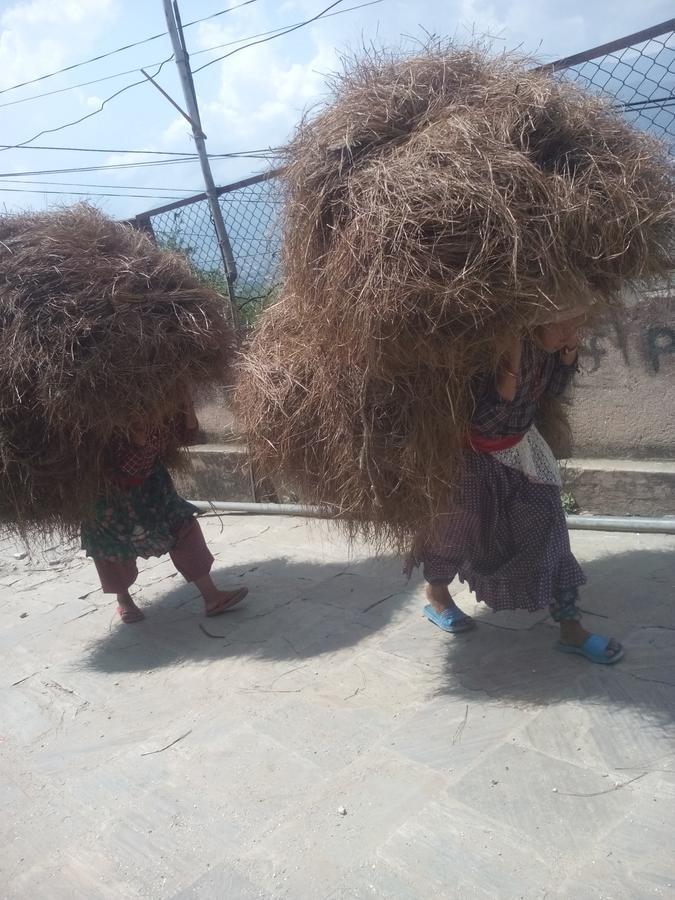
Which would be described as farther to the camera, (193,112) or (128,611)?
(193,112)

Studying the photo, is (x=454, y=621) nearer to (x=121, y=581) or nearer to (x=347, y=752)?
(x=347, y=752)

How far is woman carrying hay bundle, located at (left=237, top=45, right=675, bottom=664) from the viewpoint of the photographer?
1.99 meters

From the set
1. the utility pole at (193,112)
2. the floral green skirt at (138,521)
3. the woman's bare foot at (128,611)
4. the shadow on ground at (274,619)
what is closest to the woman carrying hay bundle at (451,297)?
the shadow on ground at (274,619)

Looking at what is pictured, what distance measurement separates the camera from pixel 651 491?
12.6 ft

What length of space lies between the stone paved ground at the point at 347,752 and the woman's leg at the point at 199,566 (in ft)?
0.33

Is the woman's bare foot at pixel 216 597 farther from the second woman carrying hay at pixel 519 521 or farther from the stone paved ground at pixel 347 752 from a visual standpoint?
the second woman carrying hay at pixel 519 521

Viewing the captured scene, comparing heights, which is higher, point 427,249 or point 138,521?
point 427,249

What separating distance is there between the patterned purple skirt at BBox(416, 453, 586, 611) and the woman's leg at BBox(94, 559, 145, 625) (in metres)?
1.60

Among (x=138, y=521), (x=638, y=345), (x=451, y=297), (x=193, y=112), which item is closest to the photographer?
(x=451, y=297)

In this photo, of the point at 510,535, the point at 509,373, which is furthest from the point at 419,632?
the point at 509,373

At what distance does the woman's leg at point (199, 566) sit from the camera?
3570 mm

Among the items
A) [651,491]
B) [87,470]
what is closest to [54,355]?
[87,470]

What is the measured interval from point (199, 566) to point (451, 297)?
81.1 inches

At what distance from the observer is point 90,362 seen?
2.78 metres
